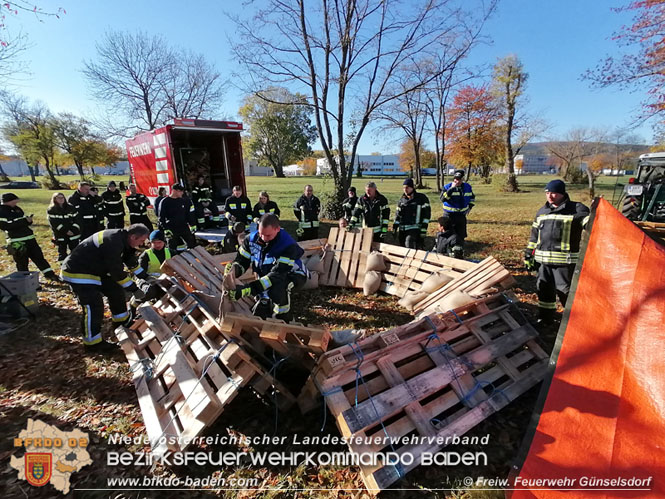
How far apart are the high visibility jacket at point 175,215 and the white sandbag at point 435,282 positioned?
524 centimetres

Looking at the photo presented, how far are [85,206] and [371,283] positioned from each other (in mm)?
7413

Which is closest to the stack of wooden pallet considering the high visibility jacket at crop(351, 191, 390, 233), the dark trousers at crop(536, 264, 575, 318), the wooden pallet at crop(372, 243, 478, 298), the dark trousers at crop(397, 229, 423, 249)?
the dark trousers at crop(536, 264, 575, 318)

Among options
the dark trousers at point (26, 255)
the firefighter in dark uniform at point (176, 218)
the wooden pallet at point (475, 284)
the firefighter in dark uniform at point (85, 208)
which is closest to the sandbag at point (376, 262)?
the wooden pallet at point (475, 284)

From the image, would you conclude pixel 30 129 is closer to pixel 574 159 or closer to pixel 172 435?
pixel 172 435

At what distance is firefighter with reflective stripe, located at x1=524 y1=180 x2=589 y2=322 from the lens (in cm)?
381

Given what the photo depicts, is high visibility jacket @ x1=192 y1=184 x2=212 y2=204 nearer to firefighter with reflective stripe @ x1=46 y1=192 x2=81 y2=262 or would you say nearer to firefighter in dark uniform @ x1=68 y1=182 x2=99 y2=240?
firefighter in dark uniform @ x1=68 y1=182 x2=99 y2=240

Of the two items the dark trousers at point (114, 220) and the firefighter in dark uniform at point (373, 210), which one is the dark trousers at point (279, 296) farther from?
the dark trousers at point (114, 220)

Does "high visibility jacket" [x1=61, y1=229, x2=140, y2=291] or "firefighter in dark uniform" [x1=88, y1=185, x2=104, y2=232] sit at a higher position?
"firefighter in dark uniform" [x1=88, y1=185, x2=104, y2=232]

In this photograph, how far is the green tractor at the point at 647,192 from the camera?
785 centimetres

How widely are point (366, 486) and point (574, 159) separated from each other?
5401 cm

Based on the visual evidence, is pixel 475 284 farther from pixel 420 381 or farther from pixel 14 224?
pixel 14 224

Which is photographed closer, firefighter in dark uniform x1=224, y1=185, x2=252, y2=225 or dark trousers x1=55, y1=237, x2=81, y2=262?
dark trousers x1=55, y1=237, x2=81, y2=262

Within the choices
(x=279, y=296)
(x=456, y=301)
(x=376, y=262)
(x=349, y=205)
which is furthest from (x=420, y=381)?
(x=349, y=205)

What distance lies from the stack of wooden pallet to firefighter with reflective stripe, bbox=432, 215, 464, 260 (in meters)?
2.41
